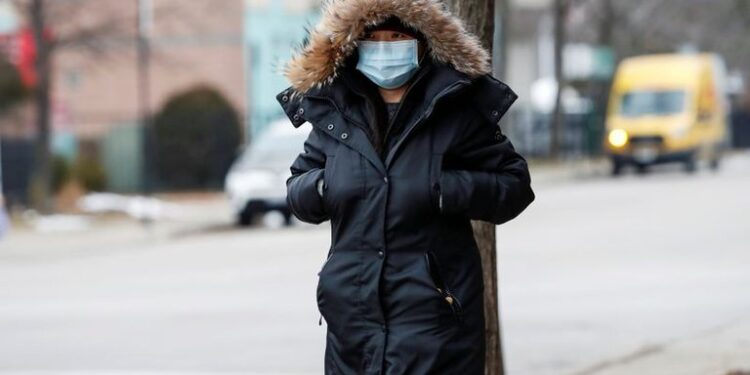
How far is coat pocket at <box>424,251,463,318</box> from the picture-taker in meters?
4.54

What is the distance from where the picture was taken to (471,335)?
4656 millimetres

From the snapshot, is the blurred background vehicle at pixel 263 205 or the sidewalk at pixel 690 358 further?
the blurred background vehicle at pixel 263 205

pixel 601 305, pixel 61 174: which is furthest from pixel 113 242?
pixel 601 305

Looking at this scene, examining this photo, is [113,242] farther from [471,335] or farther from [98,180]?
[471,335]

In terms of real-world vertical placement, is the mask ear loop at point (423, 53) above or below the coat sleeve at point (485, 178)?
above

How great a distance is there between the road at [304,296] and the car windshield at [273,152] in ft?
3.42

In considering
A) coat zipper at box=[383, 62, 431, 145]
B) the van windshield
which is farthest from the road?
the van windshield

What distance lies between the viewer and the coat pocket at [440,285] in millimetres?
4543

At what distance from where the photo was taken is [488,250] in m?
6.81

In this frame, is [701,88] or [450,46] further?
[701,88]

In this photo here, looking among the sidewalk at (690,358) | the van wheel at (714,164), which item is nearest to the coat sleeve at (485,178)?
the sidewalk at (690,358)

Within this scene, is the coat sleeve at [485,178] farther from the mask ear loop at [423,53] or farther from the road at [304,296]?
the road at [304,296]

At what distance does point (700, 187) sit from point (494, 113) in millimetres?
26453

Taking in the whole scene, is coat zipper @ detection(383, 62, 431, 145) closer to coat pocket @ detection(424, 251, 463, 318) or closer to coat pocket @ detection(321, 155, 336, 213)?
coat pocket @ detection(321, 155, 336, 213)
